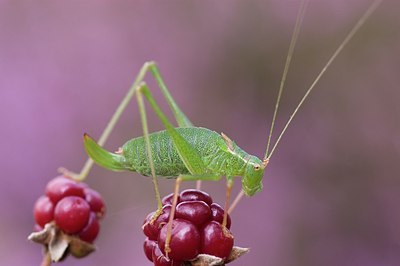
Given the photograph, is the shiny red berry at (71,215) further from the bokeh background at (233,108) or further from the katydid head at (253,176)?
the bokeh background at (233,108)

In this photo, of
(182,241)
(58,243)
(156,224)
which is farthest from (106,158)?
(182,241)

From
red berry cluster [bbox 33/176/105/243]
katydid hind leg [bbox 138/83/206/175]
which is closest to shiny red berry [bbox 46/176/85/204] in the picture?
red berry cluster [bbox 33/176/105/243]

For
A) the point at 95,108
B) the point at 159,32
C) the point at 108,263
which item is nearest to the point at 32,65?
the point at 95,108

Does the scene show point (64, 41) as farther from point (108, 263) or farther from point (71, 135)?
point (108, 263)

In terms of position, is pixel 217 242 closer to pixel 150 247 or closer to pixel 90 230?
pixel 150 247

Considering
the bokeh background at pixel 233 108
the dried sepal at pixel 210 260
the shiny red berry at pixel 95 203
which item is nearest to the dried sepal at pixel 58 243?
the shiny red berry at pixel 95 203

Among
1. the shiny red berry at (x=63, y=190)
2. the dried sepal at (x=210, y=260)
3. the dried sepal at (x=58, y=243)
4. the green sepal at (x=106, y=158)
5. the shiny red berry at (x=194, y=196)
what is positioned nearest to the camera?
the dried sepal at (x=210, y=260)

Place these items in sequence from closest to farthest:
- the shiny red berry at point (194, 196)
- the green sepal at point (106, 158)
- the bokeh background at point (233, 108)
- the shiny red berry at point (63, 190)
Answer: the shiny red berry at point (194, 196) < the shiny red berry at point (63, 190) < the green sepal at point (106, 158) < the bokeh background at point (233, 108)
